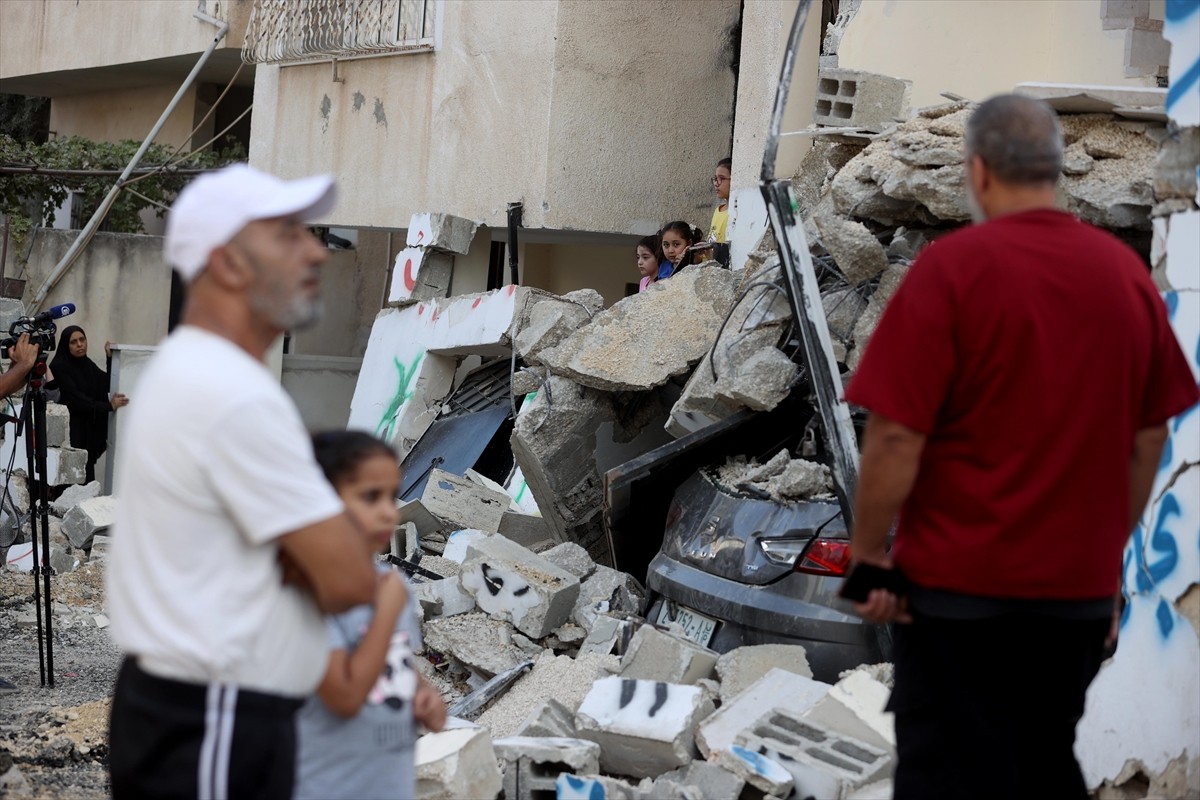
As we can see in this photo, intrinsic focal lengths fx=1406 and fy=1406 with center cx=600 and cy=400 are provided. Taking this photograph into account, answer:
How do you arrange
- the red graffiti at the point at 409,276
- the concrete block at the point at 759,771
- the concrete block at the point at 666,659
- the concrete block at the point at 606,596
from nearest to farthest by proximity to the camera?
the concrete block at the point at 759,771
the concrete block at the point at 666,659
the concrete block at the point at 606,596
the red graffiti at the point at 409,276

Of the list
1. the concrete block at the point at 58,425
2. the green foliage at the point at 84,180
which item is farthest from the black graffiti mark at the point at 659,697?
the green foliage at the point at 84,180

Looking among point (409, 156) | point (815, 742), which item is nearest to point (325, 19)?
point (409, 156)

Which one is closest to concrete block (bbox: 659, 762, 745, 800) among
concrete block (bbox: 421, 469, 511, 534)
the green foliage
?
concrete block (bbox: 421, 469, 511, 534)

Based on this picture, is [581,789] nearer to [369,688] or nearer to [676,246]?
[369,688]

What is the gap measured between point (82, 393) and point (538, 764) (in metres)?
8.67

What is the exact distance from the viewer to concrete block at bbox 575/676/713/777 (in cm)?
468

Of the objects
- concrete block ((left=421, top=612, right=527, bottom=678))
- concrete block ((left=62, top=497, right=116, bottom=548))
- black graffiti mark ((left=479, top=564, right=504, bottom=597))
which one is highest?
black graffiti mark ((left=479, top=564, right=504, bottom=597))

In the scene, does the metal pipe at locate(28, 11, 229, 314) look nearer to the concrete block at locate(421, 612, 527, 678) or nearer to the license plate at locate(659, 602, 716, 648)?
the concrete block at locate(421, 612, 527, 678)

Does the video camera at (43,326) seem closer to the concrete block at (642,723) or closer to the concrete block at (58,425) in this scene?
the concrete block at (642,723)

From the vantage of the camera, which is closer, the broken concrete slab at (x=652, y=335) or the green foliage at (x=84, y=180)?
the broken concrete slab at (x=652, y=335)

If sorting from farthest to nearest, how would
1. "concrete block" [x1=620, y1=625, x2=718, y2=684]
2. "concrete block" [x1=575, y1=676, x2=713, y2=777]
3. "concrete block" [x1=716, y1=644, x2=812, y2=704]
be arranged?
1. "concrete block" [x1=620, y1=625, x2=718, y2=684]
2. "concrete block" [x1=716, y1=644, x2=812, y2=704]
3. "concrete block" [x1=575, y1=676, x2=713, y2=777]

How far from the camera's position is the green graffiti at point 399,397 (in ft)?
34.8

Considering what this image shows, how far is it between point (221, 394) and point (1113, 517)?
1730 mm

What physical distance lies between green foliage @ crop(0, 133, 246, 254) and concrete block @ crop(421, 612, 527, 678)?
11513mm
